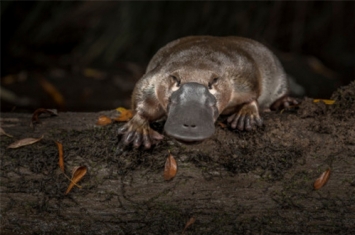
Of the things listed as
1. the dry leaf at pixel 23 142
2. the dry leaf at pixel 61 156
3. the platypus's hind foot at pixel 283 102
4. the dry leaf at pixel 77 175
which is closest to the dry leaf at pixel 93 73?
the platypus's hind foot at pixel 283 102

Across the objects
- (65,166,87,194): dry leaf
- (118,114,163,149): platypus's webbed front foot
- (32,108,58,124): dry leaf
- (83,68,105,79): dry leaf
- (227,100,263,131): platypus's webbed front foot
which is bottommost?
(83,68,105,79): dry leaf

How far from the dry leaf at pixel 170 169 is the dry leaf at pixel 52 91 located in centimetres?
387

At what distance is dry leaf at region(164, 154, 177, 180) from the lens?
334cm

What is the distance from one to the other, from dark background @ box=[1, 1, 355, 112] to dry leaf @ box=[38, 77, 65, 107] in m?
0.01

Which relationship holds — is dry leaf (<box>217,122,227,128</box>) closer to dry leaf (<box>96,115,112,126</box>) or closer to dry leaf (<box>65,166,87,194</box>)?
dry leaf (<box>96,115,112,126</box>)

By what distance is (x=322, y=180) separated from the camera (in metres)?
3.33

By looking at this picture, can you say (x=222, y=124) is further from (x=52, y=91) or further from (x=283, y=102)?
(x=52, y=91)

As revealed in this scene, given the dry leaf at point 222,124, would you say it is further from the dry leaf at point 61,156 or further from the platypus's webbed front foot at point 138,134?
the dry leaf at point 61,156

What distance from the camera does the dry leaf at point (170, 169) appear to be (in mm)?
3342

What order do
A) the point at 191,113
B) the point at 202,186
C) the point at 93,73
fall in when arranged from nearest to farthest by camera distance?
the point at 191,113
the point at 202,186
the point at 93,73

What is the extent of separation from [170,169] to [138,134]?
0.79ft

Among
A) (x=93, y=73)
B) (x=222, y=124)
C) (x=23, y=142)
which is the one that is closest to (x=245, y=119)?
(x=222, y=124)

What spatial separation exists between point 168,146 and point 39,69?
16.9ft

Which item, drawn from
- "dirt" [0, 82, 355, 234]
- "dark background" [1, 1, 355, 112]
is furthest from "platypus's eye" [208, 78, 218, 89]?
"dark background" [1, 1, 355, 112]
